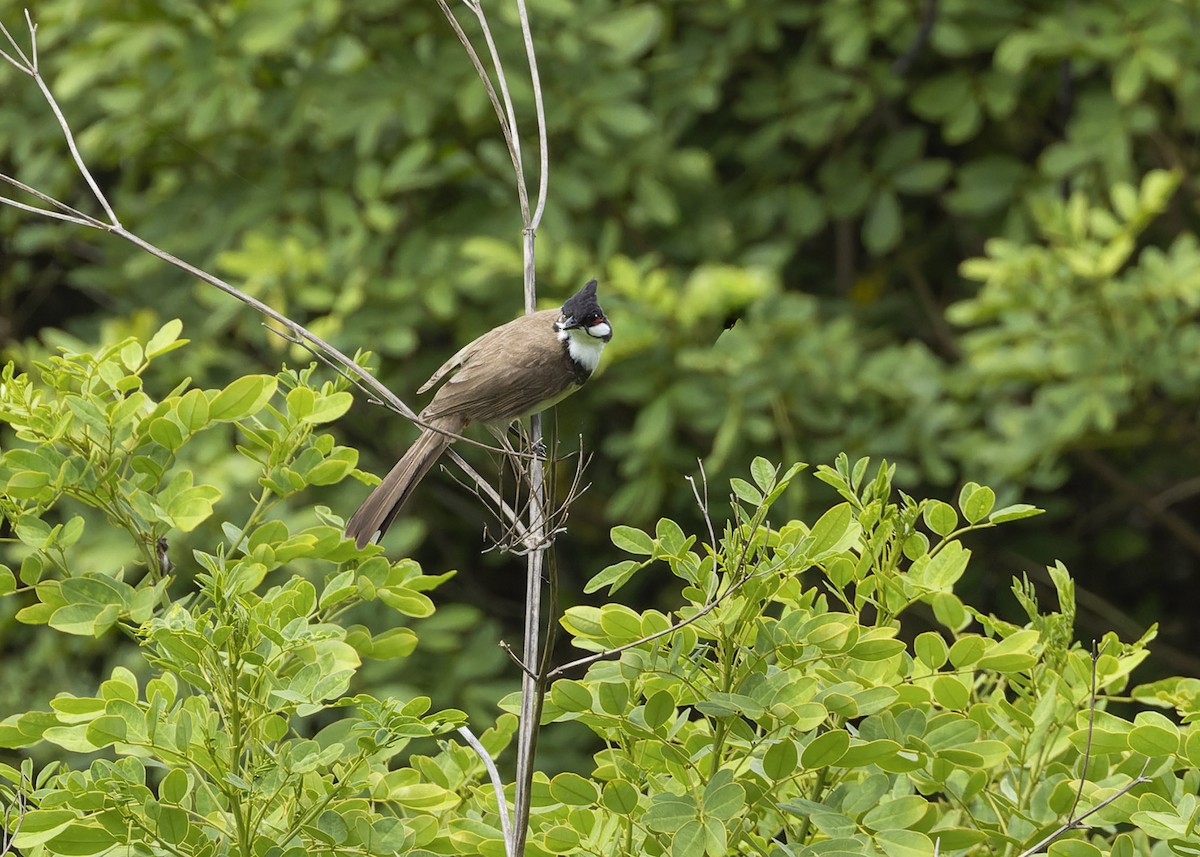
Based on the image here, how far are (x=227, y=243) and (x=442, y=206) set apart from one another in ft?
2.24

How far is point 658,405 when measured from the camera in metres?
4.11

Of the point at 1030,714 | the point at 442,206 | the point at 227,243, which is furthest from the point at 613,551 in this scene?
the point at 1030,714

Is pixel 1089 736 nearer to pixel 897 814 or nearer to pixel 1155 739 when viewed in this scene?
pixel 1155 739

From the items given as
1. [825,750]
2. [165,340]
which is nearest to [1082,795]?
[825,750]

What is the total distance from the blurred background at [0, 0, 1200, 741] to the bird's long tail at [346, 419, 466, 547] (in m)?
1.68

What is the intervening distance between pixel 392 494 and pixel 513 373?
0.26 meters

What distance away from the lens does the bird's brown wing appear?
7.09 feet

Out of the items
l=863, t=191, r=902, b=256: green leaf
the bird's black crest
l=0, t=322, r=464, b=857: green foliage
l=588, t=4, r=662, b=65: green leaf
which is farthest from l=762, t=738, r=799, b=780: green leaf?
l=863, t=191, r=902, b=256: green leaf

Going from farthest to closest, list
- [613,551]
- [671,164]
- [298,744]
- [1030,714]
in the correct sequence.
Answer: [613,551] < [671,164] < [1030,714] < [298,744]

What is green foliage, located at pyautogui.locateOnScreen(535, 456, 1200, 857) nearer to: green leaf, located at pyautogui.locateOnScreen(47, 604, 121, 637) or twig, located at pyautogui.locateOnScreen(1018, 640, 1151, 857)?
twig, located at pyautogui.locateOnScreen(1018, 640, 1151, 857)

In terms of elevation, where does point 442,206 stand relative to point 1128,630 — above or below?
above

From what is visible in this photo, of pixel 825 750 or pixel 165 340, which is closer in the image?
pixel 825 750

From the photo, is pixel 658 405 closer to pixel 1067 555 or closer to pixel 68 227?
pixel 1067 555

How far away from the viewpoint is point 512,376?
2.20m
